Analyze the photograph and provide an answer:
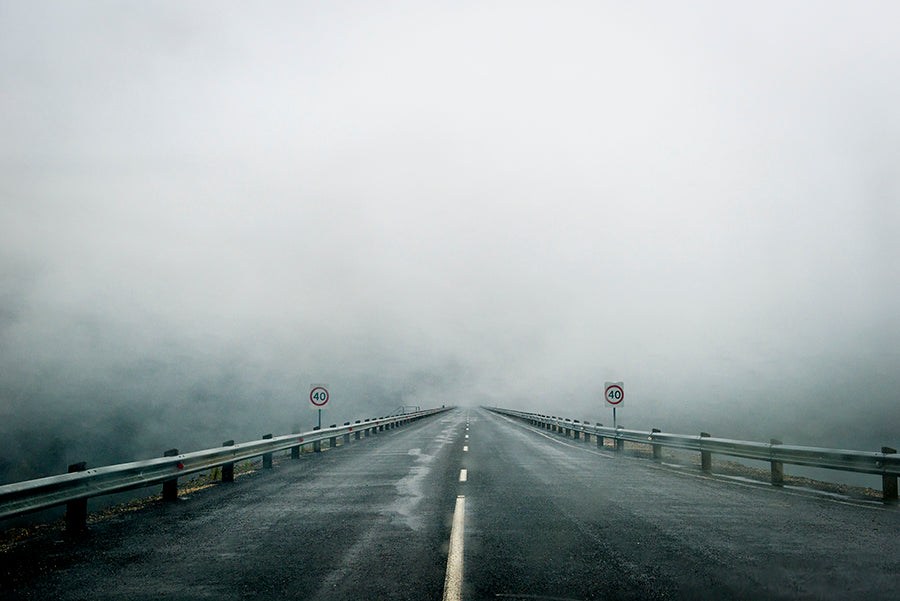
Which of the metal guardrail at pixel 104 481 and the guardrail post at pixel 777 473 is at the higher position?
the metal guardrail at pixel 104 481

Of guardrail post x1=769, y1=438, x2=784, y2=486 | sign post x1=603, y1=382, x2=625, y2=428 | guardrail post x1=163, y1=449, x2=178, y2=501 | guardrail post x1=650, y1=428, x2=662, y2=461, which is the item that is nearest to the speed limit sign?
sign post x1=603, y1=382, x2=625, y2=428

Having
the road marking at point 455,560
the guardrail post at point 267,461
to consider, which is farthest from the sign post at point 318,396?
the road marking at point 455,560

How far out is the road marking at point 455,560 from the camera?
4.56 meters

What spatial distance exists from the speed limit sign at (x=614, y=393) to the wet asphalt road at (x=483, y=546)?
13.4 m

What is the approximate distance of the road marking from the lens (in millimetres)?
4559

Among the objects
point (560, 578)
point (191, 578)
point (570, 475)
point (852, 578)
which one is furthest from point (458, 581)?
point (570, 475)

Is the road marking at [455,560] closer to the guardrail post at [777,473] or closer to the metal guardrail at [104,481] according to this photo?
the metal guardrail at [104,481]

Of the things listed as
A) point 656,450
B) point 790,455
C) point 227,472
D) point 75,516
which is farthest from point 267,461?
point 790,455

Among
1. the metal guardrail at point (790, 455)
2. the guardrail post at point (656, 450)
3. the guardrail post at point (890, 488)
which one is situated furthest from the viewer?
the guardrail post at point (656, 450)

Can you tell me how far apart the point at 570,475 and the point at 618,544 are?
6605mm

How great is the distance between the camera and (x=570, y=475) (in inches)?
498

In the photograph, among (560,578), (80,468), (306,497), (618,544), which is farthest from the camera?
(306,497)

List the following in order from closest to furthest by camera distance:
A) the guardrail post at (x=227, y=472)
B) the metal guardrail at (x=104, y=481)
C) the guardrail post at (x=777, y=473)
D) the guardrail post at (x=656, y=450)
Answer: the metal guardrail at (x=104, y=481)
the guardrail post at (x=777, y=473)
the guardrail post at (x=227, y=472)
the guardrail post at (x=656, y=450)

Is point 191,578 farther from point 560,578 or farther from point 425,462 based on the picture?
point 425,462
